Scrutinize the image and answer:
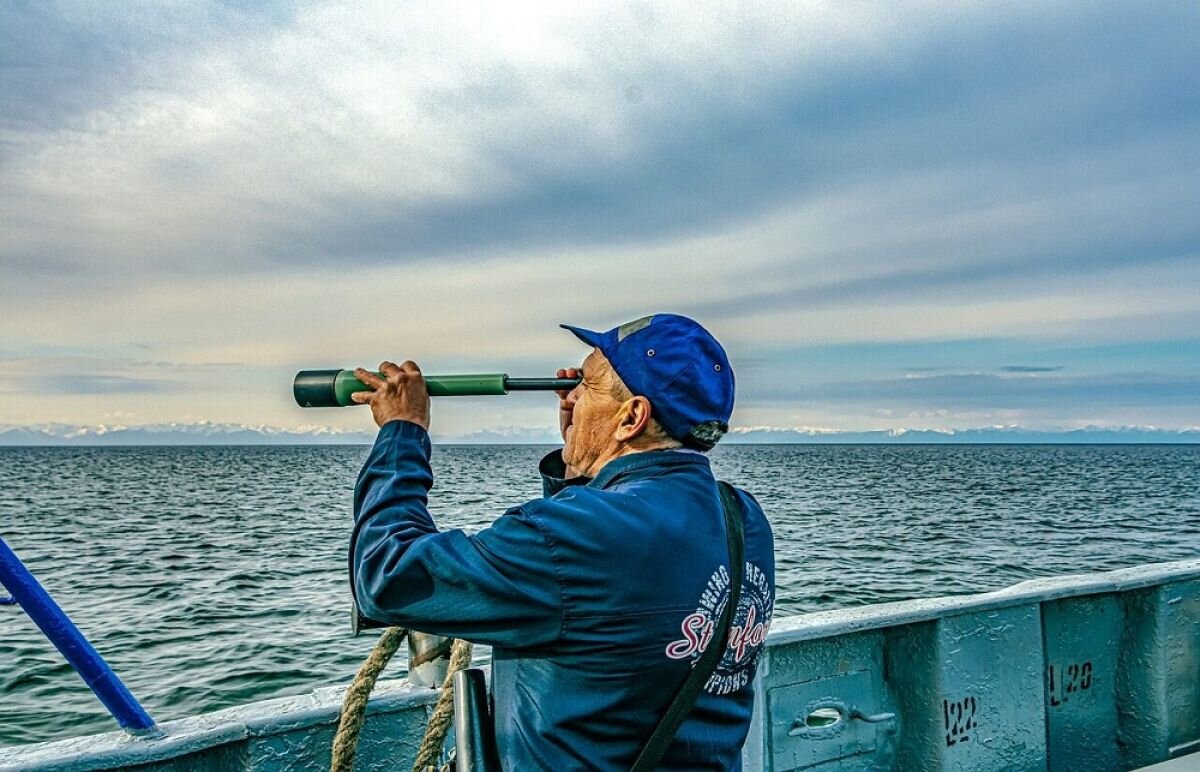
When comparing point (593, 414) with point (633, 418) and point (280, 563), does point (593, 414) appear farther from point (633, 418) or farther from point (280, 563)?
point (280, 563)

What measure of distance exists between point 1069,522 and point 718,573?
133ft

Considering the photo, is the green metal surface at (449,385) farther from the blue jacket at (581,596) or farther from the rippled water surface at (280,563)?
the rippled water surface at (280,563)

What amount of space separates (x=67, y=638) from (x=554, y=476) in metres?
Result: 1.20

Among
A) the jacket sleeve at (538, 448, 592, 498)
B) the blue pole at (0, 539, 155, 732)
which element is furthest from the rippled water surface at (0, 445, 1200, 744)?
the jacket sleeve at (538, 448, 592, 498)

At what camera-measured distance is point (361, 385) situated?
2021 mm

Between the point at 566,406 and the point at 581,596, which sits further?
the point at 566,406

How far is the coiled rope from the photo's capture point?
2.39 metres

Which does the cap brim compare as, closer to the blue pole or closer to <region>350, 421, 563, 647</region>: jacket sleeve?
<region>350, 421, 563, 647</region>: jacket sleeve

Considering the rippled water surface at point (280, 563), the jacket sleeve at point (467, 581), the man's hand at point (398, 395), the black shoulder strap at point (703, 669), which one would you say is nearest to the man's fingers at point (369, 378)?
the man's hand at point (398, 395)

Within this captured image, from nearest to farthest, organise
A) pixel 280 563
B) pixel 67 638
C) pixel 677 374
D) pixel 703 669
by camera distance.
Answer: pixel 703 669 → pixel 677 374 → pixel 67 638 → pixel 280 563

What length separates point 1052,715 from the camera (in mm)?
4355

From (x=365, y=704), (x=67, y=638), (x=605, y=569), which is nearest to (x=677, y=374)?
(x=605, y=569)

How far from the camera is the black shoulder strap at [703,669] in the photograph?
5.53ft

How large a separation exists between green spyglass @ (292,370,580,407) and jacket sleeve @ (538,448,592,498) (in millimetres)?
224
